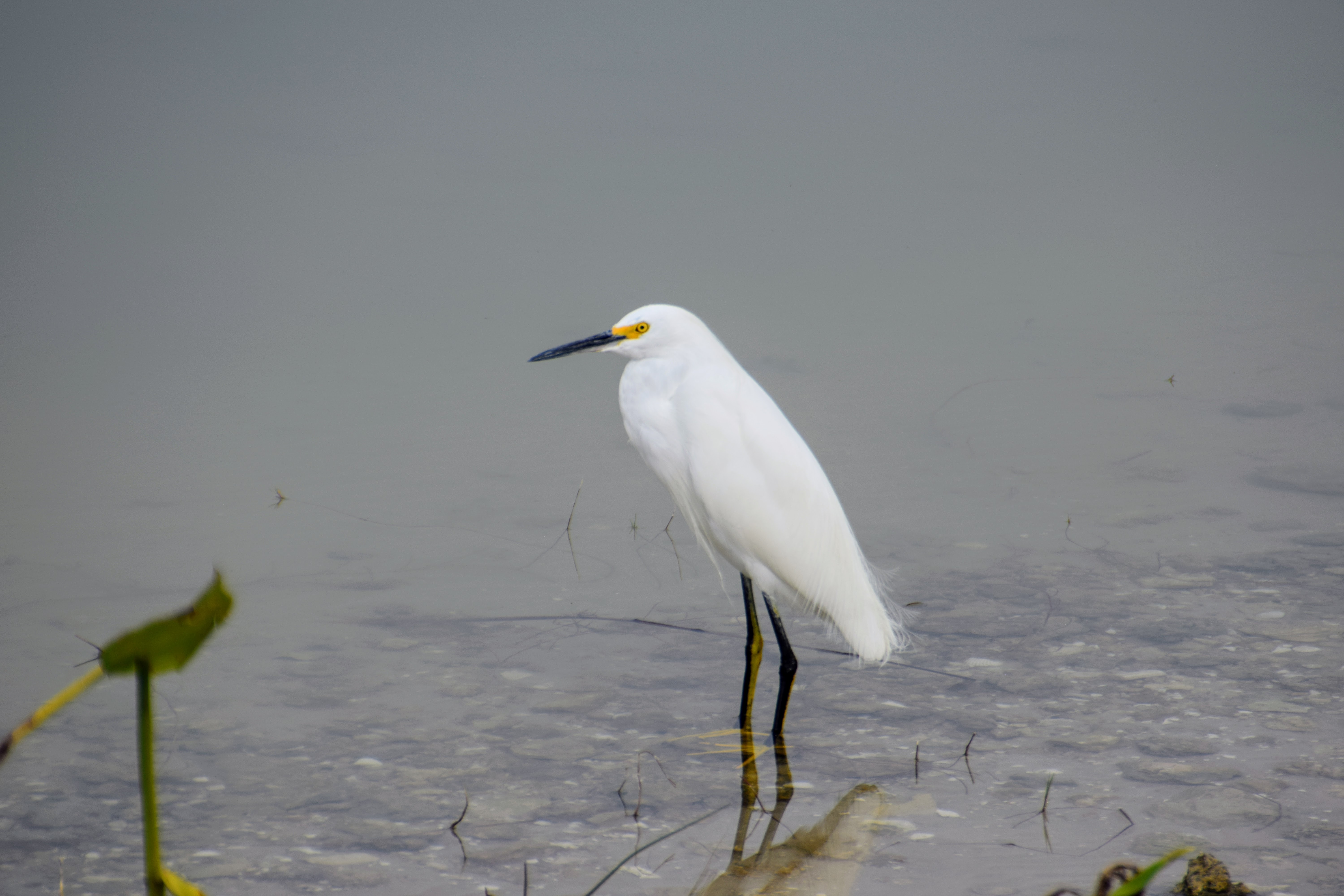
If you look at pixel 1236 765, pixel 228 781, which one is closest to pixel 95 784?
pixel 228 781

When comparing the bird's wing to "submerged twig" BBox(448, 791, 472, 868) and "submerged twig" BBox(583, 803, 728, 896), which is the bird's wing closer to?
"submerged twig" BBox(583, 803, 728, 896)

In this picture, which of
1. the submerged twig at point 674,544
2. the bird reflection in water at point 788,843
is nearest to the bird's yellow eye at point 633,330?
the bird reflection in water at point 788,843

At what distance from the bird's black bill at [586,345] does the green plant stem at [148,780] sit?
2.25 metres

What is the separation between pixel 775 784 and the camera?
2.81 meters

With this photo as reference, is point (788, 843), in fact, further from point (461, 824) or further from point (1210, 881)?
point (1210, 881)

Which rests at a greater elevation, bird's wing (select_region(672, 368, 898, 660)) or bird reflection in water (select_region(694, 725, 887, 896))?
bird's wing (select_region(672, 368, 898, 660))

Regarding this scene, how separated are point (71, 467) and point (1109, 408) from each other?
4718 millimetres

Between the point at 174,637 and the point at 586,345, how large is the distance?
2.44 metres

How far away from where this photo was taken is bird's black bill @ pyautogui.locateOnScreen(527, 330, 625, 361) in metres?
3.09

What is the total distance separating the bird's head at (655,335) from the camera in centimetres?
304

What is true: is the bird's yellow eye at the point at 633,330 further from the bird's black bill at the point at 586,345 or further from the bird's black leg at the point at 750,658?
the bird's black leg at the point at 750,658

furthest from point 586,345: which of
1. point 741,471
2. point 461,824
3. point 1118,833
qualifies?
point 1118,833

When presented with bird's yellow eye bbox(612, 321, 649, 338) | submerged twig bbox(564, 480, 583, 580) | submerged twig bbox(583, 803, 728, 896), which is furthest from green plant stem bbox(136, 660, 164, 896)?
submerged twig bbox(564, 480, 583, 580)

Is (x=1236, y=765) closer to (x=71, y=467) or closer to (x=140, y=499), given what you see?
(x=140, y=499)
